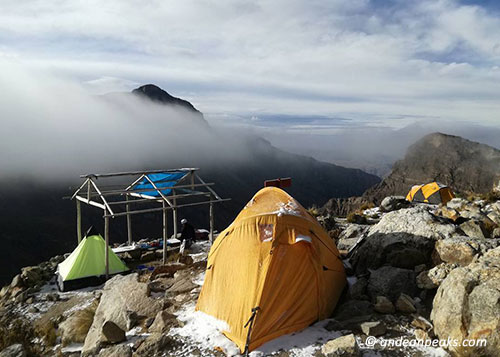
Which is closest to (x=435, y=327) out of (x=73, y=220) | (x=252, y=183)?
(x=73, y=220)

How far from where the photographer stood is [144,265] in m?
15.7

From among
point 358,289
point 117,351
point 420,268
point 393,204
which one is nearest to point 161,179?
point 117,351

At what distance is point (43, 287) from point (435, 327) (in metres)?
13.8

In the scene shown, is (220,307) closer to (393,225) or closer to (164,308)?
(164,308)

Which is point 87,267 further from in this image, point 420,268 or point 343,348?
point 420,268

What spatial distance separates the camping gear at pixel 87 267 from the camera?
42.9 ft

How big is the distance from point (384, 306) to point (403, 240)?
2095 millimetres

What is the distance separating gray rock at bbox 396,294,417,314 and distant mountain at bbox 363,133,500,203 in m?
70.3

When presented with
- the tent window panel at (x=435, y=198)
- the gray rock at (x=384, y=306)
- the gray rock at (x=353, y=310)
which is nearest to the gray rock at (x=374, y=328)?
the gray rock at (x=384, y=306)

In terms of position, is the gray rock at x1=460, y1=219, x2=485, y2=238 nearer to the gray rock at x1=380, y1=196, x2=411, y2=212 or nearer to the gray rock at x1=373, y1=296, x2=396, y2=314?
the gray rock at x1=373, y1=296, x2=396, y2=314

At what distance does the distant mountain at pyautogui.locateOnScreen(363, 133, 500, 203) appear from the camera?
71625 millimetres

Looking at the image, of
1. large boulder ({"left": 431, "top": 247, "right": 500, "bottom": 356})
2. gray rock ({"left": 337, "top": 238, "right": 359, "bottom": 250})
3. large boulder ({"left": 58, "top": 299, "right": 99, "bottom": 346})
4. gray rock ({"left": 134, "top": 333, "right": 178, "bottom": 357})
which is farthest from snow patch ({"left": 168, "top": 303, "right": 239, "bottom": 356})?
gray rock ({"left": 337, "top": 238, "right": 359, "bottom": 250})

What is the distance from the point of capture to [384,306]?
23.0 ft

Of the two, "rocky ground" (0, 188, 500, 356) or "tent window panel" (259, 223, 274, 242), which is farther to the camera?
"tent window panel" (259, 223, 274, 242)
